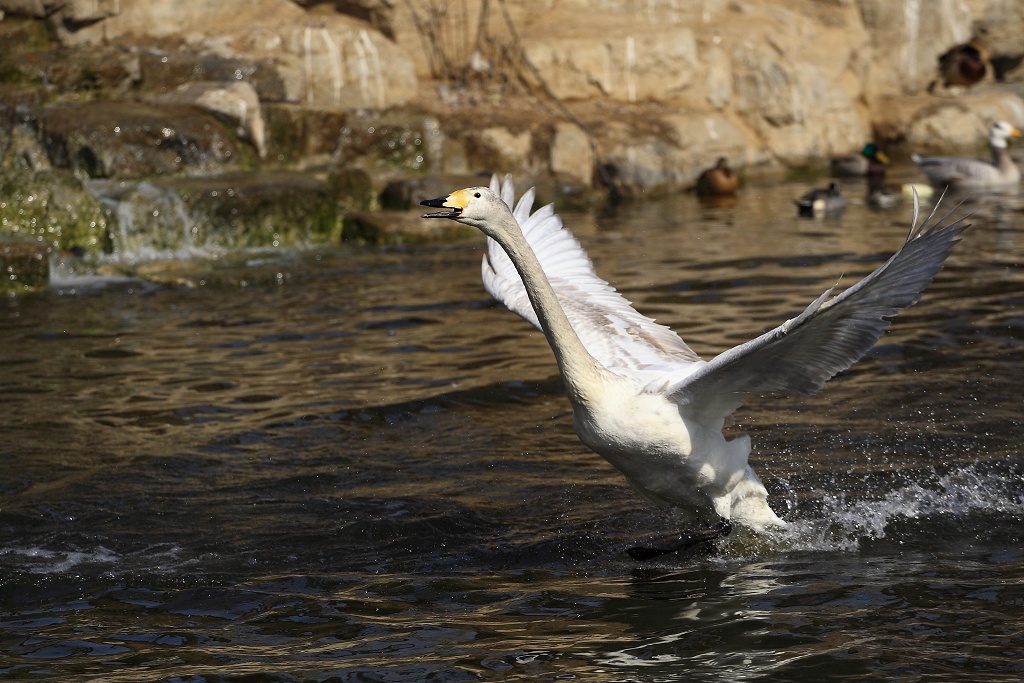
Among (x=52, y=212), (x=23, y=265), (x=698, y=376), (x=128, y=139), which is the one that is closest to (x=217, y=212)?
(x=128, y=139)

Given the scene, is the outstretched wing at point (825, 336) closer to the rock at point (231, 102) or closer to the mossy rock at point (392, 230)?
the mossy rock at point (392, 230)

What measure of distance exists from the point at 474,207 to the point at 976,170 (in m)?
14.1

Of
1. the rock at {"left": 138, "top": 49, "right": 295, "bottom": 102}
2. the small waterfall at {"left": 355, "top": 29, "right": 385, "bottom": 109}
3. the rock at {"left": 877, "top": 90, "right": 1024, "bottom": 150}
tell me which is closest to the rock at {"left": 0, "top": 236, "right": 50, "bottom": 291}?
the rock at {"left": 138, "top": 49, "right": 295, "bottom": 102}

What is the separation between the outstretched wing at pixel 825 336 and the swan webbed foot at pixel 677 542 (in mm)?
521

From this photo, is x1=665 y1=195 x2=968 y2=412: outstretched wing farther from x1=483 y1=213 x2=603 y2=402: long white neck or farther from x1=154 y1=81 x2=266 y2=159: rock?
x1=154 y1=81 x2=266 y2=159: rock

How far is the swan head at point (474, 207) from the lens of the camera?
170 inches

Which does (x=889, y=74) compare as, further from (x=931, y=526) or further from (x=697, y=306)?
(x=931, y=526)

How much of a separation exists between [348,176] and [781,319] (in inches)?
283

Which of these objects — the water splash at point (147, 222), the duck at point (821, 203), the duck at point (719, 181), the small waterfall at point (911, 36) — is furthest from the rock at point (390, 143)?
the small waterfall at point (911, 36)

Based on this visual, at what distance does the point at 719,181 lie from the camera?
17.4 meters

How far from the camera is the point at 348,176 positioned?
48.7 feet

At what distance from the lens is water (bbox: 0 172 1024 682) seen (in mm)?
4055

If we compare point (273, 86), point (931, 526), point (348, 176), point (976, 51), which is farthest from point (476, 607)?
point (976, 51)

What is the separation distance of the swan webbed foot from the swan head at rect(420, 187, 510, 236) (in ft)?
4.50
